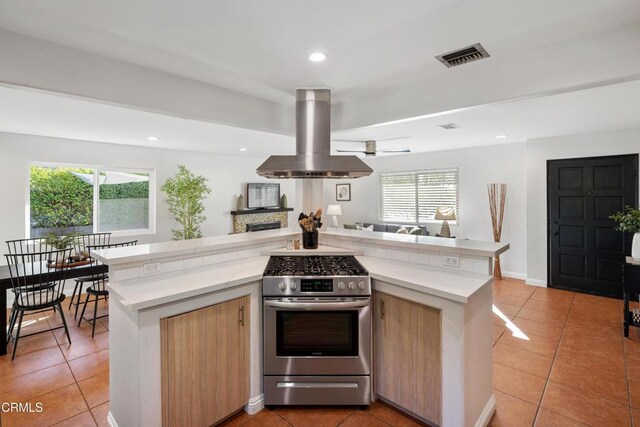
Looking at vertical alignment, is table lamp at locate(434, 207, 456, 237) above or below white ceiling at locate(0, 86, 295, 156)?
below

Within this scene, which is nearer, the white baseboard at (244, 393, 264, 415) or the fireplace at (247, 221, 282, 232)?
the white baseboard at (244, 393, 264, 415)

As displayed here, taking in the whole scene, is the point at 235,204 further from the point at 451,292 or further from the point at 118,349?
the point at 451,292

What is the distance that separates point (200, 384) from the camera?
1.84 metres

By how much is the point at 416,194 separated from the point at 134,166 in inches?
222

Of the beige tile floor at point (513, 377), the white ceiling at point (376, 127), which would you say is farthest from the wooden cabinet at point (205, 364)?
the white ceiling at point (376, 127)

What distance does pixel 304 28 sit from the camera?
1.84 m

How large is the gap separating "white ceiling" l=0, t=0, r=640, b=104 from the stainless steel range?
1.57 metres

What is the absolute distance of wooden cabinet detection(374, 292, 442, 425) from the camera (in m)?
1.85

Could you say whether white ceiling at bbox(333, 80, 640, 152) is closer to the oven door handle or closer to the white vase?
the white vase

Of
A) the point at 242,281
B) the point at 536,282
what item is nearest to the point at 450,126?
the point at 536,282

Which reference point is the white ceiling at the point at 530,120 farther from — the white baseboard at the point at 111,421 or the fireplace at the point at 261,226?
the white baseboard at the point at 111,421

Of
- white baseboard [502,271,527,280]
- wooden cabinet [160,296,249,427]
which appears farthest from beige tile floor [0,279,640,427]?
white baseboard [502,271,527,280]

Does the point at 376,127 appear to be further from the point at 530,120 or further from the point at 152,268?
the point at 152,268

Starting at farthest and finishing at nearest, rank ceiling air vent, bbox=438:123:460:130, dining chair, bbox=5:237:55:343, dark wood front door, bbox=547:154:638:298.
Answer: dark wood front door, bbox=547:154:638:298 → dining chair, bbox=5:237:55:343 → ceiling air vent, bbox=438:123:460:130
